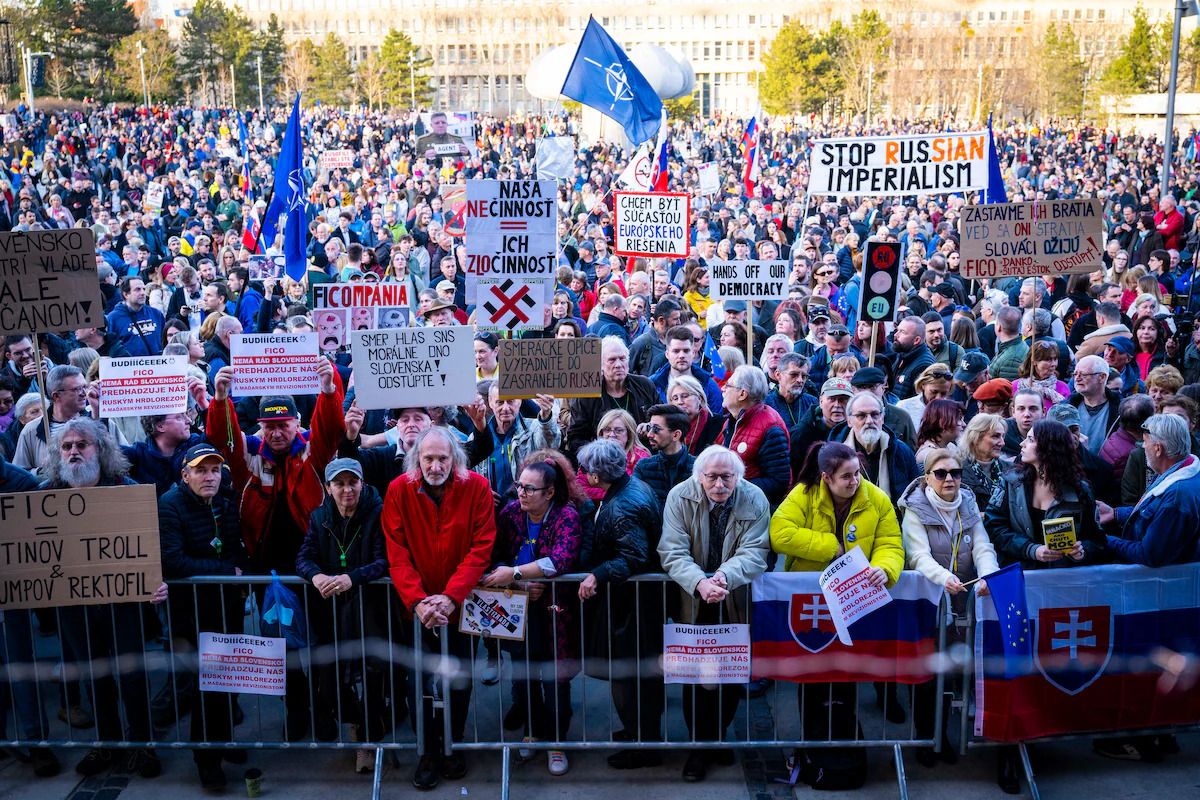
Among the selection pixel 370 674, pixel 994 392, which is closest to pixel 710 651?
pixel 370 674

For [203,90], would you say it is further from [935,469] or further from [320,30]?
[935,469]

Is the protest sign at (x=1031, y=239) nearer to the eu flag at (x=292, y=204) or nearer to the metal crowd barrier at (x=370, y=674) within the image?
the metal crowd barrier at (x=370, y=674)

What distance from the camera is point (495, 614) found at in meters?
5.66

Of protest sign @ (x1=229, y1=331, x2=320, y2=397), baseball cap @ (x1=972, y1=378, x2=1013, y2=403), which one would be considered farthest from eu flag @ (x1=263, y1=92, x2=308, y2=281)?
baseball cap @ (x1=972, y1=378, x2=1013, y2=403)

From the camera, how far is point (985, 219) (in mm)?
9125

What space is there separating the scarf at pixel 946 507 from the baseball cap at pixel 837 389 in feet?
3.73

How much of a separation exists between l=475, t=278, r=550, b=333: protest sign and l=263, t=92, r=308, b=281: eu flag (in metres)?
3.54

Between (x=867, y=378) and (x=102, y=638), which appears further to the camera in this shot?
(x=867, y=378)

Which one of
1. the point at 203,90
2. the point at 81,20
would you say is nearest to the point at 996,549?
the point at 81,20

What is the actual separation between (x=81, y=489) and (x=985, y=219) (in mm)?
6434

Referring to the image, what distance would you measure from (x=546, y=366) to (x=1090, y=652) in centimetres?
309

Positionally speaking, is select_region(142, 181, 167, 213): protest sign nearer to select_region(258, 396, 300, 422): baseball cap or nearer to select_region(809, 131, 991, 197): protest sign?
select_region(809, 131, 991, 197): protest sign

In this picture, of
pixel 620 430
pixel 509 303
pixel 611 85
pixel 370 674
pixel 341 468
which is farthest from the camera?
pixel 611 85

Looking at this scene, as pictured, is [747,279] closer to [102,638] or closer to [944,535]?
[944,535]
